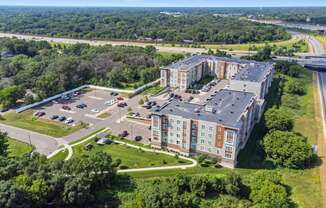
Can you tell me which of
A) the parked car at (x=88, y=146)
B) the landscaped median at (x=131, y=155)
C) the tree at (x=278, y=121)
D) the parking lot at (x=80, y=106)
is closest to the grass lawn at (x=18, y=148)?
the landscaped median at (x=131, y=155)

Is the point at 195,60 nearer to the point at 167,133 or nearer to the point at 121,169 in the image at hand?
the point at 167,133

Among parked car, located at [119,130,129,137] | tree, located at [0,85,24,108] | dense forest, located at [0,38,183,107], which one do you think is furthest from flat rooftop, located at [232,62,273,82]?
tree, located at [0,85,24,108]

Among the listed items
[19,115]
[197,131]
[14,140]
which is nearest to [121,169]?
[197,131]

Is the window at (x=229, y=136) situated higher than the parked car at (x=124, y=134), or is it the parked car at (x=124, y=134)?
the window at (x=229, y=136)

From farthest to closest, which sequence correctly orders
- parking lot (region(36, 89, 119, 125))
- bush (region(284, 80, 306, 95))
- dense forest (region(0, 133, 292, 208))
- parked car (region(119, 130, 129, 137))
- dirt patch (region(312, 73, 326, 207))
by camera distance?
bush (region(284, 80, 306, 95)) < parking lot (region(36, 89, 119, 125)) < parked car (region(119, 130, 129, 137)) < dirt patch (region(312, 73, 326, 207)) < dense forest (region(0, 133, 292, 208))

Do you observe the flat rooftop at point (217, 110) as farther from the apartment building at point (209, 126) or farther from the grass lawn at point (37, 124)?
the grass lawn at point (37, 124)

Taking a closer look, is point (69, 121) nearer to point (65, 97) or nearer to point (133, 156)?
point (65, 97)

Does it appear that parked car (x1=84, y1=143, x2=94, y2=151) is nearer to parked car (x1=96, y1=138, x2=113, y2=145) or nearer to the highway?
parked car (x1=96, y1=138, x2=113, y2=145)
